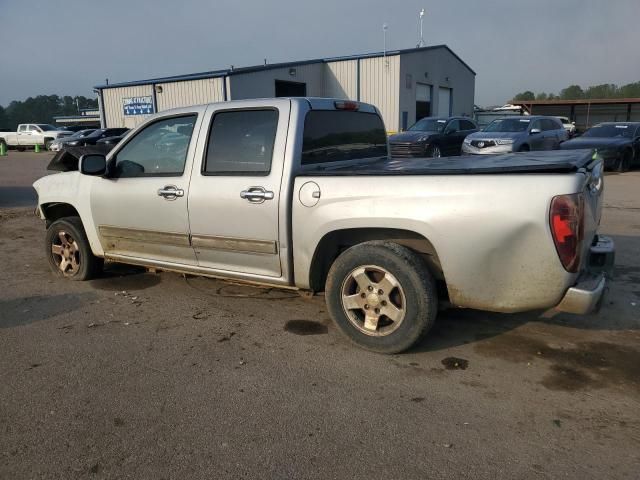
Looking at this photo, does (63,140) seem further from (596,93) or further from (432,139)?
(596,93)

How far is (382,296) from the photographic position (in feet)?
11.8

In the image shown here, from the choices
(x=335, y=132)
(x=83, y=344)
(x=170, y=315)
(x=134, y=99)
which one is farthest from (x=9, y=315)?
(x=134, y=99)

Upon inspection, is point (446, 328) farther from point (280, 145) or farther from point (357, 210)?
point (280, 145)

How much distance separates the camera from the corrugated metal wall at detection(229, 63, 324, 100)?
25.7 m

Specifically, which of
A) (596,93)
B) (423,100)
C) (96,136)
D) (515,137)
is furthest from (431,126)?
(596,93)

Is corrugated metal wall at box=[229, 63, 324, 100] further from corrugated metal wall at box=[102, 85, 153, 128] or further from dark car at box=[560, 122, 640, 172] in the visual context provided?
dark car at box=[560, 122, 640, 172]

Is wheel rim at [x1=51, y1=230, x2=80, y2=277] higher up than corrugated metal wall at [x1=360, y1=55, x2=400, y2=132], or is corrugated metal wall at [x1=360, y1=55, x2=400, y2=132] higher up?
corrugated metal wall at [x1=360, y1=55, x2=400, y2=132]

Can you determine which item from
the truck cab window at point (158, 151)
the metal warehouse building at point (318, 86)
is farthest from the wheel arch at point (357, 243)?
the metal warehouse building at point (318, 86)

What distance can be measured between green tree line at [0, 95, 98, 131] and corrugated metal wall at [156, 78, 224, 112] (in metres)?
78.7

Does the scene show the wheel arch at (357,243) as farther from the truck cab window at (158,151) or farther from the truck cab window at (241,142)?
the truck cab window at (158,151)

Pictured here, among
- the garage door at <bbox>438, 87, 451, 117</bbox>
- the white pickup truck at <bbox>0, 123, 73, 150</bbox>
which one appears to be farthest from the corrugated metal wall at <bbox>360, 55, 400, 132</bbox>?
the white pickup truck at <bbox>0, 123, 73, 150</bbox>

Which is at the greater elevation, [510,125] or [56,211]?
[510,125]

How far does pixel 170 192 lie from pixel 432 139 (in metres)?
13.8

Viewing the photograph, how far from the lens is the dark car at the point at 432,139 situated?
16.6m
